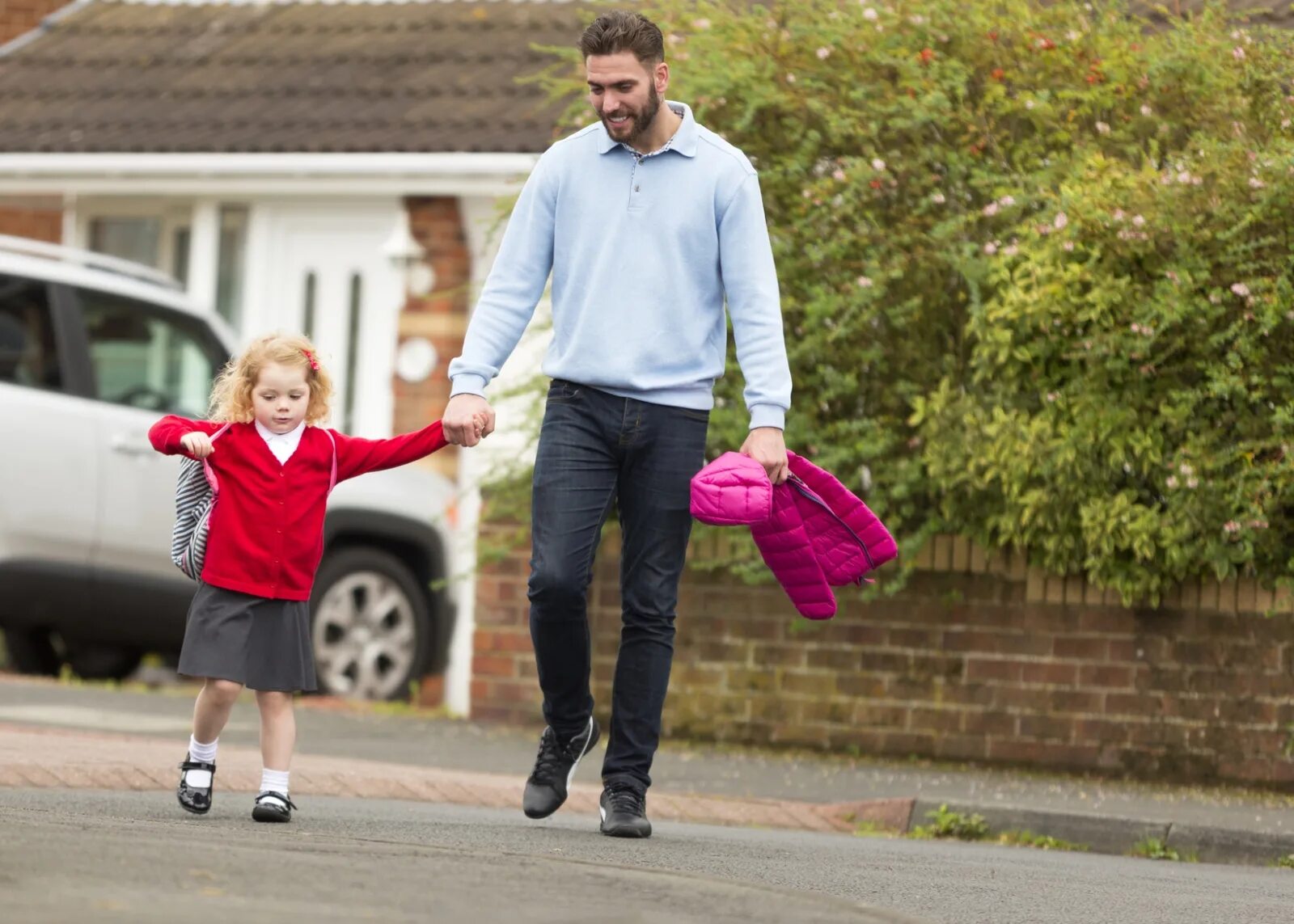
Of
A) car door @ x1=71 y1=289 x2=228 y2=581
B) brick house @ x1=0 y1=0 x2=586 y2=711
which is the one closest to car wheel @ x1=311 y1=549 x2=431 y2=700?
brick house @ x1=0 y1=0 x2=586 y2=711

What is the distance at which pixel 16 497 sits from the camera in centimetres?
1161

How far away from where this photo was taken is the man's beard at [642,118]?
598cm

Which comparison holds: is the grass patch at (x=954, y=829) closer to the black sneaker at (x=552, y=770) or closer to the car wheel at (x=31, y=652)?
the black sneaker at (x=552, y=770)

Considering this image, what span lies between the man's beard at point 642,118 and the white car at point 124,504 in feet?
18.8

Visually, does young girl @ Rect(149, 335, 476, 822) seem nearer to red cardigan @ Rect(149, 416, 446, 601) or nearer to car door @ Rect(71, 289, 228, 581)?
red cardigan @ Rect(149, 416, 446, 601)

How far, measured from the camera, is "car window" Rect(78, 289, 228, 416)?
12211mm

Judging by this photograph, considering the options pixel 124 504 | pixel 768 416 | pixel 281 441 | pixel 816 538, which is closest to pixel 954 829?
pixel 816 538

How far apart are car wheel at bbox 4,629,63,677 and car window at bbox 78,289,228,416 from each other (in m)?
1.55

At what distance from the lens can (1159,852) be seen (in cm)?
771

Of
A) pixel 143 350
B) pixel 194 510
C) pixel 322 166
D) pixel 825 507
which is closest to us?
pixel 194 510

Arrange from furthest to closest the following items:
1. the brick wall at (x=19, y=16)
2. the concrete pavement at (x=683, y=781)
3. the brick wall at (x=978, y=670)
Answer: the brick wall at (x=19, y=16) → the brick wall at (x=978, y=670) → the concrete pavement at (x=683, y=781)

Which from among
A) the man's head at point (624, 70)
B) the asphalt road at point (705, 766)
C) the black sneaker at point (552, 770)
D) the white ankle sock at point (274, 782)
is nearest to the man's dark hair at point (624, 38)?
the man's head at point (624, 70)

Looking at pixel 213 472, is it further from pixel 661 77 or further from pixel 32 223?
pixel 32 223

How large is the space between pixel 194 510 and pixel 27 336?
6048 mm
